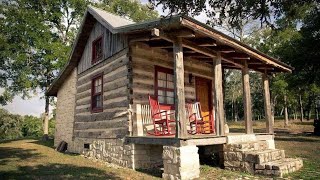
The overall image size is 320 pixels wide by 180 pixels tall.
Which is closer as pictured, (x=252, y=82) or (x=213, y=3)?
(x=213, y=3)

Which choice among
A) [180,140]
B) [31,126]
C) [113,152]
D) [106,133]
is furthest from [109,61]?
[31,126]

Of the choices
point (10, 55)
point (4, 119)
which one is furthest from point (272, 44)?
point (4, 119)

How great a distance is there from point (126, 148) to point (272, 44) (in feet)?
86.6

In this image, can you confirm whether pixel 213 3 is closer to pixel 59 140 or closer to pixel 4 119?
pixel 59 140

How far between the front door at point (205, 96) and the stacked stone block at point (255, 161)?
337cm

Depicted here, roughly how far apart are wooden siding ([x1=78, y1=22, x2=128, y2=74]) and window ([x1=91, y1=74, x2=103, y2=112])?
1.07m

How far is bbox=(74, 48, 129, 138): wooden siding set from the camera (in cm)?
1023

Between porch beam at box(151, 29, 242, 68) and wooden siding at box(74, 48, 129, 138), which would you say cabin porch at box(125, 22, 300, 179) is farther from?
wooden siding at box(74, 48, 129, 138)

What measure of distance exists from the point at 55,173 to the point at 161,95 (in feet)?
14.8

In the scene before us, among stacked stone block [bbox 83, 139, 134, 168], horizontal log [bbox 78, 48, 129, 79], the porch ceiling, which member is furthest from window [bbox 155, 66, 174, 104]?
stacked stone block [bbox 83, 139, 134, 168]

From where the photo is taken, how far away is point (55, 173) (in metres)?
8.46

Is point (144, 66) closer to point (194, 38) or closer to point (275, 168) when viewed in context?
point (194, 38)

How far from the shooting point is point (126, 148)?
9.74 meters

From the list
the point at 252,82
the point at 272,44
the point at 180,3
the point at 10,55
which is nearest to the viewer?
the point at 180,3
